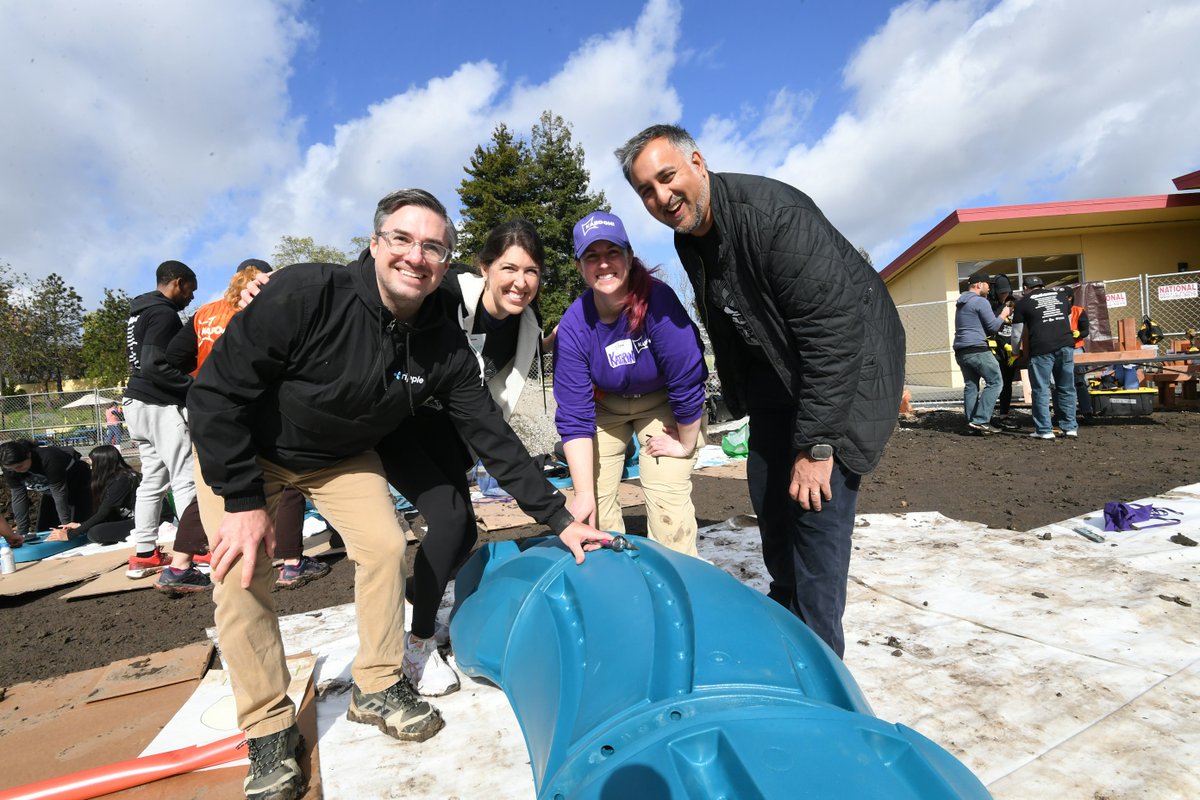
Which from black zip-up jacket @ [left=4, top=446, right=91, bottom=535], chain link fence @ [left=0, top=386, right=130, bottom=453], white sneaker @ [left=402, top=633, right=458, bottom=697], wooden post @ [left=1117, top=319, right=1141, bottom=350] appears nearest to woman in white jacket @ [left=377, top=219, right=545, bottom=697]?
white sneaker @ [left=402, top=633, right=458, bottom=697]

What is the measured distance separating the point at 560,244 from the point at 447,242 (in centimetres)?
2832

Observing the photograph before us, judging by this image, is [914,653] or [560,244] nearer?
[914,653]

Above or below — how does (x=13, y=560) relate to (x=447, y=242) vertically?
below

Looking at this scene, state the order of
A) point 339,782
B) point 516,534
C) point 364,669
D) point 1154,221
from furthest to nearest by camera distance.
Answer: point 1154,221 → point 516,534 → point 364,669 → point 339,782

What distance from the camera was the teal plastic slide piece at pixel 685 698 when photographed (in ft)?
2.94

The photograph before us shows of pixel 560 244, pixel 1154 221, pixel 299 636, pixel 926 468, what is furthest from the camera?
pixel 560 244

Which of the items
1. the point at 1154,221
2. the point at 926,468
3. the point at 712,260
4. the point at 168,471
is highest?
the point at 1154,221

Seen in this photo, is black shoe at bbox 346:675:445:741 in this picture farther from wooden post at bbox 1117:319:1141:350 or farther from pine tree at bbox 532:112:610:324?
pine tree at bbox 532:112:610:324

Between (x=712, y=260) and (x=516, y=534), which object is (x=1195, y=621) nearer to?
(x=712, y=260)

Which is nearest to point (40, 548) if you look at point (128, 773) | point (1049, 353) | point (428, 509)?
point (128, 773)

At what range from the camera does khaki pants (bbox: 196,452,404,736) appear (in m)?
1.90

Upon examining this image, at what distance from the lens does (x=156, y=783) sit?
6.49 feet

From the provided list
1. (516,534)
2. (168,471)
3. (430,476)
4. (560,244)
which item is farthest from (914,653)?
(560,244)

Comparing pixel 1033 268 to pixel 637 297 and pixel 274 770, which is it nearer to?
pixel 637 297
